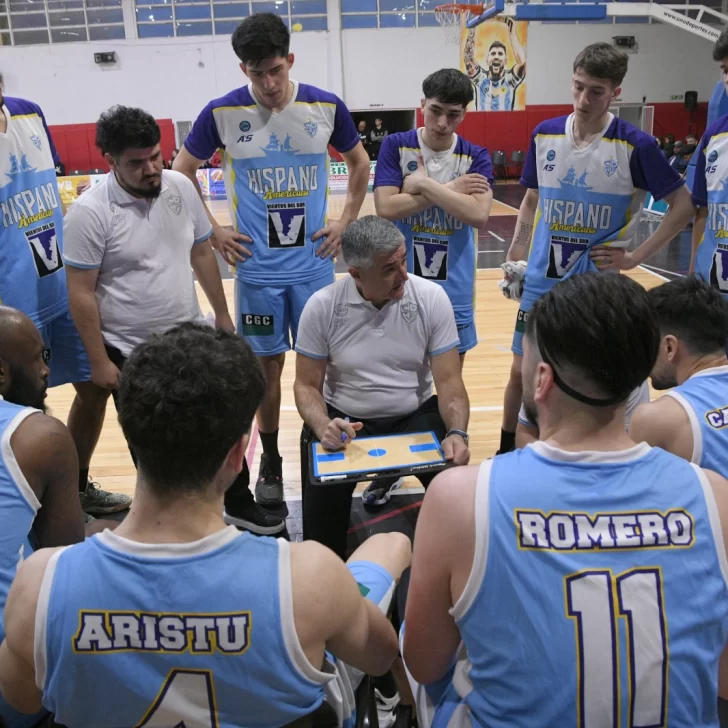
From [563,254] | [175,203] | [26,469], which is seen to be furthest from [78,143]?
[26,469]

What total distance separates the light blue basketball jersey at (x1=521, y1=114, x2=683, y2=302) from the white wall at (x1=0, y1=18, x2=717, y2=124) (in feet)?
61.6

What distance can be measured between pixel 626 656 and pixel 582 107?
117 inches

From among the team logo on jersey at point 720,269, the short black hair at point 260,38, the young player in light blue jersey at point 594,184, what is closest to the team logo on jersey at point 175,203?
the short black hair at point 260,38

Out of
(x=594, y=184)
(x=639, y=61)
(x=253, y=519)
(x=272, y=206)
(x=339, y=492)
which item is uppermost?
(x=639, y=61)

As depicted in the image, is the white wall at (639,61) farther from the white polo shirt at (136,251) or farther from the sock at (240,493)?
the sock at (240,493)

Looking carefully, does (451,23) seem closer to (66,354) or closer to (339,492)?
(66,354)

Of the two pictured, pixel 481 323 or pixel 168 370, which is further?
pixel 481 323

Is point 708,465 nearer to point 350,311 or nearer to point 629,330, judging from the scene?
point 629,330

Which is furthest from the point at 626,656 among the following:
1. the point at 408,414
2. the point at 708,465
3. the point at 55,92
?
the point at 55,92

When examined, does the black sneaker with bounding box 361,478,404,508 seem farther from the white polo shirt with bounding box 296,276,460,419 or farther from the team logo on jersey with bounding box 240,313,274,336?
the team logo on jersey with bounding box 240,313,274,336

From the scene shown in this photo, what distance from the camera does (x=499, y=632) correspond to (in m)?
1.34

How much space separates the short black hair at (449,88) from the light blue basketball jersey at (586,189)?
0.47 m

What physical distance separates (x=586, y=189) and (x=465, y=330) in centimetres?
102

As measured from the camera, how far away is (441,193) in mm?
3652
